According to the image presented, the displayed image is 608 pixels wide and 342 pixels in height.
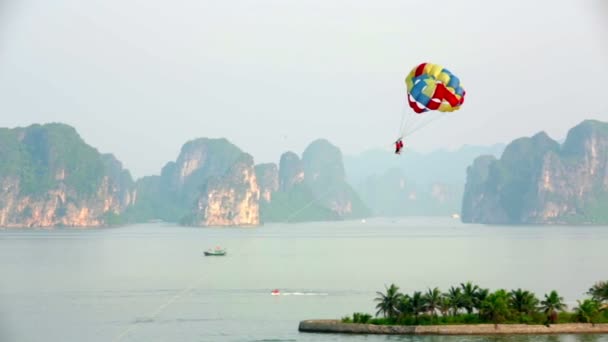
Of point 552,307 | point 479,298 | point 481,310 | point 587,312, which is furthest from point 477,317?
point 587,312

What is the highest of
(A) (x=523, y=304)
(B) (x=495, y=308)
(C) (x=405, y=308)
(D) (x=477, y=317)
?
(A) (x=523, y=304)

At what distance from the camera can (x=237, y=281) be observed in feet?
320

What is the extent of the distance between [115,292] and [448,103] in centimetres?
4419

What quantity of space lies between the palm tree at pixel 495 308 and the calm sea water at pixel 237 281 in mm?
1633

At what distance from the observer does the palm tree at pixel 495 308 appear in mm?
53938

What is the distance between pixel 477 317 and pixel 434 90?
12.6 m

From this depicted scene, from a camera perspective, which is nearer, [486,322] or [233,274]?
[486,322]

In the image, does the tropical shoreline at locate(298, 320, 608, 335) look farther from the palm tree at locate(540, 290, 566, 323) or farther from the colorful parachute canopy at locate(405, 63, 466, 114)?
the colorful parachute canopy at locate(405, 63, 466, 114)

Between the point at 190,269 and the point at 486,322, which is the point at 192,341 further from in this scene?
the point at 190,269

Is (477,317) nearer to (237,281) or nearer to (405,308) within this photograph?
(405,308)

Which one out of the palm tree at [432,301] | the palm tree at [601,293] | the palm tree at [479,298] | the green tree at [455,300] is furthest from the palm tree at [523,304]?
the palm tree at [601,293]

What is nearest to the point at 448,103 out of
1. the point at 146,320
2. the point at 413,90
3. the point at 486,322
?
the point at 413,90

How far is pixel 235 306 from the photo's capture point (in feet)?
246

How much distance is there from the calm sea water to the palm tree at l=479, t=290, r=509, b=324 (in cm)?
163
